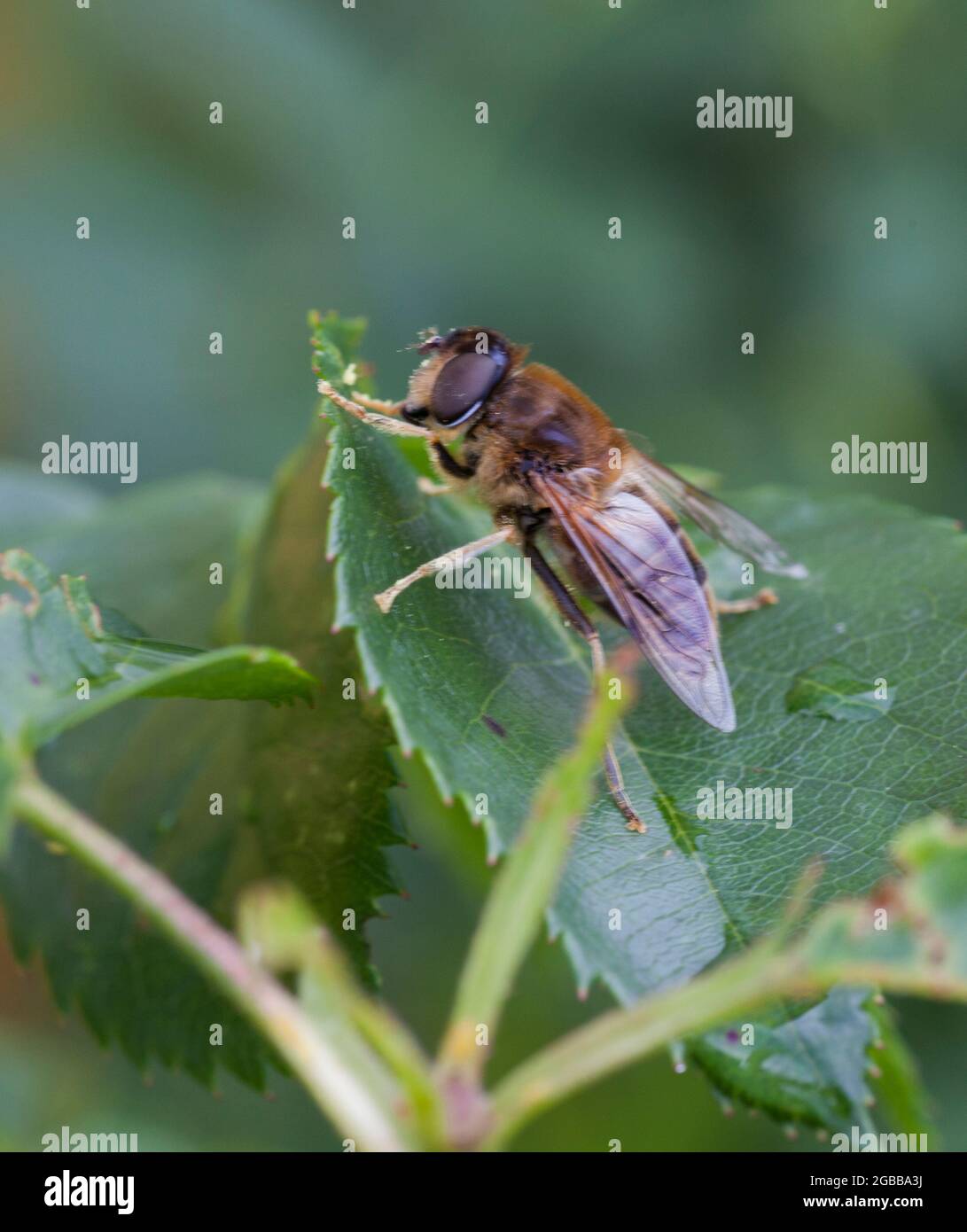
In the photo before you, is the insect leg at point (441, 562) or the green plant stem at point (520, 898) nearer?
the green plant stem at point (520, 898)

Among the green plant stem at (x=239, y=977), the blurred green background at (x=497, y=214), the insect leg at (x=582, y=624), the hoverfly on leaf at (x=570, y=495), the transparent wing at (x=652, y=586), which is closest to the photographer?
the green plant stem at (x=239, y=977)

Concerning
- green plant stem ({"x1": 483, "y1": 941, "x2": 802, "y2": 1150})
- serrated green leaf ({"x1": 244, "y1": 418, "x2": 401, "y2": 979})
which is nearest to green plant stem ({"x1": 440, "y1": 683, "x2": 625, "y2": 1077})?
green plant stem ({"x1": 483, "y1": 941, "x2": 802, "y2": 1150})

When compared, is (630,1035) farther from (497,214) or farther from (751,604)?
(497,214)

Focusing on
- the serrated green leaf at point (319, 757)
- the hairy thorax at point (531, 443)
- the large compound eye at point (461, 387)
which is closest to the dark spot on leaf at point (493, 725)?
the serrated green leaf at point (319, 757)

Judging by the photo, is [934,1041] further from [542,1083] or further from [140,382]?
[140,382]

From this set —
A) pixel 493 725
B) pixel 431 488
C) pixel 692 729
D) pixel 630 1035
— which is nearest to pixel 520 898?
pixel 630 1035

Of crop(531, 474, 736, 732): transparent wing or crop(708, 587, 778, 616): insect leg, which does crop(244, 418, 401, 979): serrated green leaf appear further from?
crop(708, 587, 778, 616): insect leg

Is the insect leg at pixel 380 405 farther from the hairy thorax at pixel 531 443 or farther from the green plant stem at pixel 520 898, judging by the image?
the green plant stem at pixel 520 898
